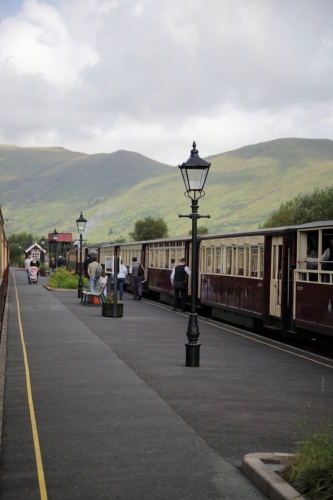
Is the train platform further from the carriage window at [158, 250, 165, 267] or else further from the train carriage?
the carriage window at [158, 250, 165, 267]

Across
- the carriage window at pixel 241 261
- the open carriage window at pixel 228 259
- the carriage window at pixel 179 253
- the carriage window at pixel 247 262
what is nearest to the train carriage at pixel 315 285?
the carriage window at pixel 247 262

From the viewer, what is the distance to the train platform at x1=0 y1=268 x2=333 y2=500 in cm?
627

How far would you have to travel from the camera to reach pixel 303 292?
657 inches

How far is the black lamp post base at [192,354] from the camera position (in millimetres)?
13008

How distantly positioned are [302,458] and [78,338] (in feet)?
38.2

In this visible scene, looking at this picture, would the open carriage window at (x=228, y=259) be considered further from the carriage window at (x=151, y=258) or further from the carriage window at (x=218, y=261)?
the carriage window at (x=151, y=258)

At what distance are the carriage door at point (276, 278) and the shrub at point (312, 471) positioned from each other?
491 inches

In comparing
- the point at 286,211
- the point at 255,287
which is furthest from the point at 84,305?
the point at 286,211

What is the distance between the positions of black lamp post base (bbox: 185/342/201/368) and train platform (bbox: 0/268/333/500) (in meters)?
0.20

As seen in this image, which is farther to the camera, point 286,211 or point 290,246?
point 286,211

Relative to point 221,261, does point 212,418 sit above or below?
below

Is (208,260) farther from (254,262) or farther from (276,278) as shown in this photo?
(276,278)

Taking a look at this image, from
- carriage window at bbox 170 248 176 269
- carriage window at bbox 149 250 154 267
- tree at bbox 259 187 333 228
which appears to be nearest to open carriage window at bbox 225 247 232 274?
carriage window at bbox 170 248 176 269

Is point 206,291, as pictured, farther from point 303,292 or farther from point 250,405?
point 250,405
